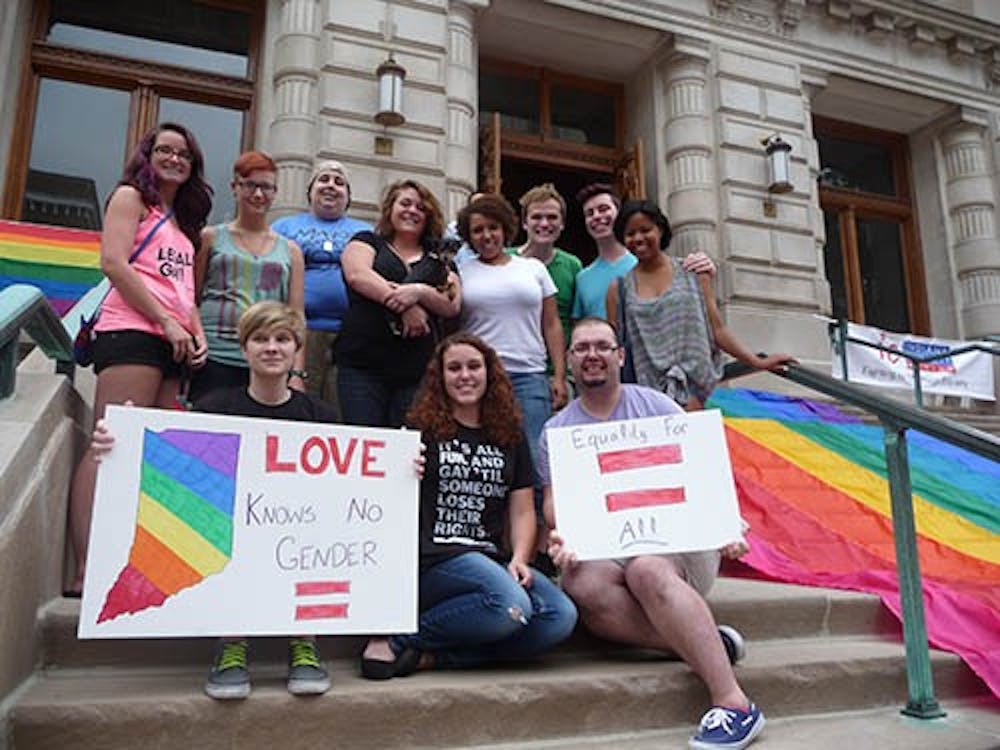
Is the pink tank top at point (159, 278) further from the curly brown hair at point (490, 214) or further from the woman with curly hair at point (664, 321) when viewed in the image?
the woman with curly hair at point (664, 321)

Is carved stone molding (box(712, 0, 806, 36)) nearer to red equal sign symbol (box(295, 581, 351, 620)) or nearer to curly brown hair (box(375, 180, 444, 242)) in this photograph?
curly brown hair (box(375, 180, 444, 242))

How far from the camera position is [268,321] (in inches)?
104

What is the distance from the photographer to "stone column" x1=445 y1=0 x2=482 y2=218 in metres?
7.65

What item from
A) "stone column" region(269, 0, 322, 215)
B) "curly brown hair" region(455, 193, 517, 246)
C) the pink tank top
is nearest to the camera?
the pink tank top

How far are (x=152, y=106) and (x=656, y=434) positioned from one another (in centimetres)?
691

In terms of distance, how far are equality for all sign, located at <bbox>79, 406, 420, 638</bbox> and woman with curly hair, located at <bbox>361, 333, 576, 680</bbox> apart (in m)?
0.17

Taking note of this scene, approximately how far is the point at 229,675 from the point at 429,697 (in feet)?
1.85

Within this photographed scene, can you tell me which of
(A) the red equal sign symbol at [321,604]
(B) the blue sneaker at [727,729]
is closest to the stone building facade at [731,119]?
(A) the red equal sign symbol at [321,604]

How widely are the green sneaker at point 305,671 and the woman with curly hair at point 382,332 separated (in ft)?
2.95

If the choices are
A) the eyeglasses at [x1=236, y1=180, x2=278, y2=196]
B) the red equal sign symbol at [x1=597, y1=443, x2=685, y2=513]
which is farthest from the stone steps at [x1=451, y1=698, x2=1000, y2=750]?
the eyeglasses at [x1=236, y1=180, x2=278, y2=196]

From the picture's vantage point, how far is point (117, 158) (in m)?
7.59

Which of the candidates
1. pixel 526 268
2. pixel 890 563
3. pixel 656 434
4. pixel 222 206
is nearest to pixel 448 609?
pixel 656 434

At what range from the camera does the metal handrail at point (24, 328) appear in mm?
2293

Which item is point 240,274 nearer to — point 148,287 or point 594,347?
point 148,287
